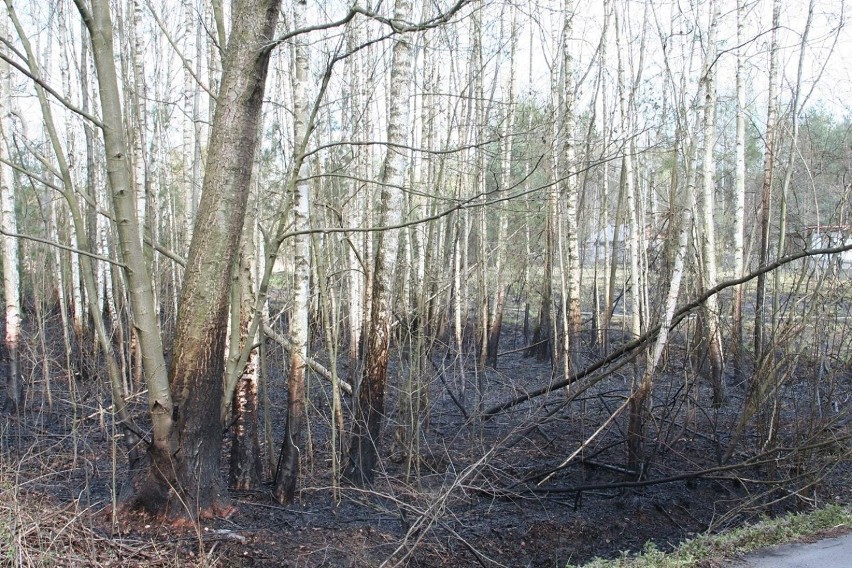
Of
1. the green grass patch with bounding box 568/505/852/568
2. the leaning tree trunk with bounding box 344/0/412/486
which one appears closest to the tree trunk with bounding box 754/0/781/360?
the green grass patch with bounding box 568/505/852/568

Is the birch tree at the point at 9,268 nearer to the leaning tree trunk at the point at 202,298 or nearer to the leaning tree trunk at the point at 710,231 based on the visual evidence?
the leaning tree trunk at the point at 202,298

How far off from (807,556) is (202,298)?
4992 mm

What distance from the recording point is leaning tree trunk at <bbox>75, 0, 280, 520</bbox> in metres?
5.33

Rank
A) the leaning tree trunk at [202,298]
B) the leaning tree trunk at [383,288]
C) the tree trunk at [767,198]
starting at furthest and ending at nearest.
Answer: the tree trunk at [767,198]
the leaning tree trunk at [383,288]
the leaning tree trunk at [202,298]

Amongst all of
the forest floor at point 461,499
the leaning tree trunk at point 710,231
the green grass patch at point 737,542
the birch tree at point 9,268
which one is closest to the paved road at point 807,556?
the green grass patch at point 737,542

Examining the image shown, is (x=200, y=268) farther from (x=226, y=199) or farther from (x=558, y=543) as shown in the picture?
(x=558, y=543)

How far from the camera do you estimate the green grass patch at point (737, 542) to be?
5.04 m

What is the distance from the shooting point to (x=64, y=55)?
14.3m

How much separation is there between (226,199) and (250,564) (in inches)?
110

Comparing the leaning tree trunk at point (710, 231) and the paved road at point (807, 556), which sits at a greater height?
the leaning tree trunk at point (710, 231)

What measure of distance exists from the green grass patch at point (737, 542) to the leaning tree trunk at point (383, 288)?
244cm

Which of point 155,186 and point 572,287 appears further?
point 155,186

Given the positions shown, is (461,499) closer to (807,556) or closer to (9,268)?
(807,556)

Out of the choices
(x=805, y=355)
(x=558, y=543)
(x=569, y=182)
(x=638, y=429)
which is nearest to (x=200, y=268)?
(x=558, y=543)
